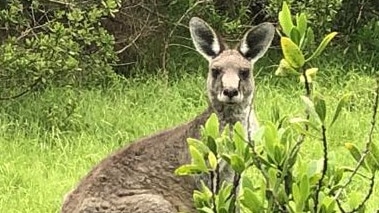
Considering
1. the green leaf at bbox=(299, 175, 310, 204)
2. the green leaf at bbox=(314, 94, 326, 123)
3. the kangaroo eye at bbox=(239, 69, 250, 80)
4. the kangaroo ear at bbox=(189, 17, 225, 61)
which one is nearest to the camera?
the green leaf at bbox=(299, 175, 310, 204)

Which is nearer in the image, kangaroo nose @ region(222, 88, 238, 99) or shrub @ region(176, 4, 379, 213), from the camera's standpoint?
shrub @ region(176, 4, 379, 213)

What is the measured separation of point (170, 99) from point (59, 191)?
8.07 feet

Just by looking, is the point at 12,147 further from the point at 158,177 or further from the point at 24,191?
the point at 158,177

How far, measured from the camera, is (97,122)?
29.3 ft

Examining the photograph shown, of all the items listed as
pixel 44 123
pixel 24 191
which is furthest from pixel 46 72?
pixel 24 191

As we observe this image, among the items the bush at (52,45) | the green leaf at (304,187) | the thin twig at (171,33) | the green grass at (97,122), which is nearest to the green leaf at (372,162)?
the green leaf at (304,187)

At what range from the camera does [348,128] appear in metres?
8.39

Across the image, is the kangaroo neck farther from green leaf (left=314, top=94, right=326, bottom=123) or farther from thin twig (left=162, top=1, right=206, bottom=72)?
thin twig (left=162, top=1, right=206, bottom=72)

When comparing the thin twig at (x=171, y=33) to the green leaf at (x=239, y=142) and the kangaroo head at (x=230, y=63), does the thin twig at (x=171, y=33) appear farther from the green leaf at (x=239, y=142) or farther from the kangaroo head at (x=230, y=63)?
the green leaf at (x=239, y=142)

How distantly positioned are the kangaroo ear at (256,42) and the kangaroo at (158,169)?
0.22 meters

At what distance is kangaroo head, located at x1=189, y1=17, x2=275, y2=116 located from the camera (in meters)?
6.25

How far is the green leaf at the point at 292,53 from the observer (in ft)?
8.14

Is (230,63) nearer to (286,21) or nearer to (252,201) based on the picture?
(286,21)

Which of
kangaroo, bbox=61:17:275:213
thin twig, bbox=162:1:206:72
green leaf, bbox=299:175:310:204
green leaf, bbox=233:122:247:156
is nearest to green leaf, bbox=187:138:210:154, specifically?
green leaf, bbox=233:122:247:156
